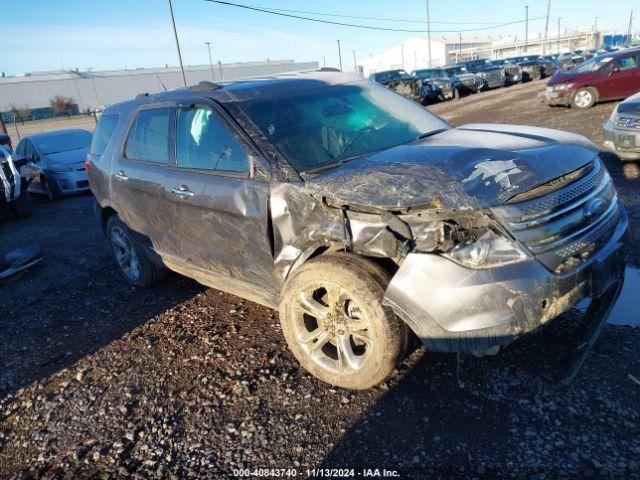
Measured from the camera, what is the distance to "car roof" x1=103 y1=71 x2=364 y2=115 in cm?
336

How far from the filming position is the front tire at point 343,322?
2492 mm

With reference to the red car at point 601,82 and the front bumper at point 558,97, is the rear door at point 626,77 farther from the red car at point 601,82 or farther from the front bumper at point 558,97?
the front bumper at point 558,97

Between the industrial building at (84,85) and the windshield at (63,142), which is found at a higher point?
the industrial building at (84,85)

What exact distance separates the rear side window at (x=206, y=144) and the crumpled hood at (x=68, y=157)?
779 cm

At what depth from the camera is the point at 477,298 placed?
2205 mm

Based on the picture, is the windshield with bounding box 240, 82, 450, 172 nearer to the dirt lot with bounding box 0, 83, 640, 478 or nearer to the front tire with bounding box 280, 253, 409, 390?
the front tire with bounding box 280, 253, 409, 390

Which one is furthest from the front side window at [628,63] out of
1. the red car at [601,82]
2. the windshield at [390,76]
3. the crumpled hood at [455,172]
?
→ the crumpled hood at [455,172]

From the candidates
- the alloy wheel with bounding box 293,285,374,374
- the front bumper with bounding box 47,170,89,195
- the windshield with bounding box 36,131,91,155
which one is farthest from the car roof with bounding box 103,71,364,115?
the windshield with bounding box 36,131,91,155

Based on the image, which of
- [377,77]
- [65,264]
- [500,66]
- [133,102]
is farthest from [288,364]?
[500,66]

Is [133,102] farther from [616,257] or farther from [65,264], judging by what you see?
[616,257]

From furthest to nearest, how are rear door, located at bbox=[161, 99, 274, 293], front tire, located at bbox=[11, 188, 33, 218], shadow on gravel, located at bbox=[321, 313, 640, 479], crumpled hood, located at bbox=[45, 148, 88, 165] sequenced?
1. crumpled hood, located at bbox=[45, 148, 88, 165]
2. front tire, located at bbox=[11, 188, 33, 218]
3. rear door, located at bbox=[161, 99, 274, 293]
4. shadow on gravel, located at bbox=[321, 313, 640, 479]

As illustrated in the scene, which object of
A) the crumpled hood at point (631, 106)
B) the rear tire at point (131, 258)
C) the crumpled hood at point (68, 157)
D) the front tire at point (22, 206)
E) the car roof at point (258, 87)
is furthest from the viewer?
the crumpled hood at point (68, 157)

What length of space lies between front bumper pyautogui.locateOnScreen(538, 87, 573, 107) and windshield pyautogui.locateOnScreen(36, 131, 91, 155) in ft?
43.0

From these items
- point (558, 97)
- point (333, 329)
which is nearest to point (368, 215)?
point (333, 329)
